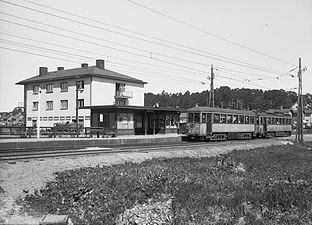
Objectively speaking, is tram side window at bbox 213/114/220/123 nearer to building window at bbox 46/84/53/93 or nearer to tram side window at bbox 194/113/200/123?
tram side window at bbox 194/113/200/123

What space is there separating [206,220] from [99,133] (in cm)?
2397

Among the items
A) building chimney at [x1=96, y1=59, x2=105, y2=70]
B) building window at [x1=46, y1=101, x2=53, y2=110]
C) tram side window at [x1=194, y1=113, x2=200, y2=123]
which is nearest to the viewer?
tram side window at [x1=194, y1=113, x2=200, y2=123]

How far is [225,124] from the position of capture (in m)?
29.7

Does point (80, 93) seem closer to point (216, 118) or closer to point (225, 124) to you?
point (225, 124)

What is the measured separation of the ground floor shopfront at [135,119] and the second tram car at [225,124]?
29.5ft

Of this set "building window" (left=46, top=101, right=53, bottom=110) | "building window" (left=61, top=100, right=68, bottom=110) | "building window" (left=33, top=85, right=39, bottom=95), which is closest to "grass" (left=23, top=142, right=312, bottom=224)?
"building window" (left=61, top=100, right=68, bottom=110)

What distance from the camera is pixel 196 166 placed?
14086 millimetres

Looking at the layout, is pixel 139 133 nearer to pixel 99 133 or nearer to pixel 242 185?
pixel 99 133

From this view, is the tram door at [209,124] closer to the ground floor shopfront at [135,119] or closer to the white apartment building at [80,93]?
the ground floor shopfront at [135,119]

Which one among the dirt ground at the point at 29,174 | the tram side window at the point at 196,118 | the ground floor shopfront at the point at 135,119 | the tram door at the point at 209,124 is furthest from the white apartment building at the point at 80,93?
the dirt ground at the point at 29,174

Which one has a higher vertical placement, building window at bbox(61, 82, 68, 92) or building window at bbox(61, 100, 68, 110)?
building window at bbox(61, 82, 68, 92)

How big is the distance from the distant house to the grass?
24.1m

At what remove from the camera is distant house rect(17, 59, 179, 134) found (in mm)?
38031

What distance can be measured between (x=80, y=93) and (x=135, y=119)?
13.8 metres
